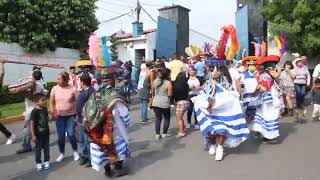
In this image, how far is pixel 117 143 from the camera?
773 centimetres

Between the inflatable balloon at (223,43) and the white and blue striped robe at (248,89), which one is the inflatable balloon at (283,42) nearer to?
the white and blue striped robe at (248,89)

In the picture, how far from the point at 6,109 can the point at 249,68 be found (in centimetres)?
987

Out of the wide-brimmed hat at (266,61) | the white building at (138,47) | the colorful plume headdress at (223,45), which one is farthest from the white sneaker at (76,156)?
the white building at (138,47)

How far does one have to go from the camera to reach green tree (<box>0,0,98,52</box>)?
20.2 meters

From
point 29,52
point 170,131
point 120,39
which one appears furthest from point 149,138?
point 120,39

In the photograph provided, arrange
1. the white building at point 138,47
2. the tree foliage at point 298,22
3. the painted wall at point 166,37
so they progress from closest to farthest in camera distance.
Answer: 1. the tree foliage at point 298,22
2. the painted wall at point 166,37
3. the white building at point 138,47

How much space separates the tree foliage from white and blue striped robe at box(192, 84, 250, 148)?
8959mm

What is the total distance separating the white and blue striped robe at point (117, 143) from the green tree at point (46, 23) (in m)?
13.5

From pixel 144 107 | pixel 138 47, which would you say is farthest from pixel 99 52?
pixel 138 47

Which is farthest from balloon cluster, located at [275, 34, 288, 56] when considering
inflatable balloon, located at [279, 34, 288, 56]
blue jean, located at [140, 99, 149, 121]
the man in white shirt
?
the man in white shirt

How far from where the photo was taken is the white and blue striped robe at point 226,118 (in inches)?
329

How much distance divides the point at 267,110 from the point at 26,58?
13.6 meters

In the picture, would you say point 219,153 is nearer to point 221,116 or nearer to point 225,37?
point 221,116

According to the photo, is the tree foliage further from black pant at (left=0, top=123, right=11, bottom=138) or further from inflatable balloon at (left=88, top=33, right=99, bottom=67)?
black pant at (left=0, top=123, right=11, bottom=138)
